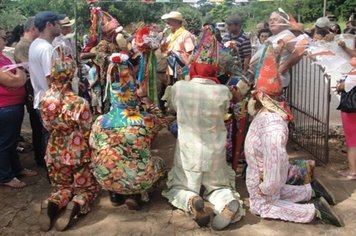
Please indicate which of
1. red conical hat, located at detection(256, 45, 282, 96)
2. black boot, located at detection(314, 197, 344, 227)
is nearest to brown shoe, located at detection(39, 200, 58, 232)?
red conical hat, located at detection(256, 45, 282, 96)

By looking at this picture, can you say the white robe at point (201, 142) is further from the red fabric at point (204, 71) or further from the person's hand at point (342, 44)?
the person's hand at point (342, 44)

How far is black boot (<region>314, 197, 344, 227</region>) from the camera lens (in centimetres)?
347

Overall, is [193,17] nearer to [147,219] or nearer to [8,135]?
[8,135]

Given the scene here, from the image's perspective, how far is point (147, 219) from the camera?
144 inches

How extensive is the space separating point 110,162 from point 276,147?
1.36 metres

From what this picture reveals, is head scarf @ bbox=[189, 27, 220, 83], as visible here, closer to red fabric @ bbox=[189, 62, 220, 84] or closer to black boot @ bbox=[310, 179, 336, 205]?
red fabric @ bbox=[189, 62, 220, 84]

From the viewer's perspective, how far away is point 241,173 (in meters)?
4.63

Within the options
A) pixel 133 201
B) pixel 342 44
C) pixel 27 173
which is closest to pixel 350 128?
→ pixel 342 44

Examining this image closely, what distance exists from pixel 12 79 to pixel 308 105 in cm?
369

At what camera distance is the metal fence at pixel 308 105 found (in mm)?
5277

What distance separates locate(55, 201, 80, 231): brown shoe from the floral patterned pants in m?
0.08

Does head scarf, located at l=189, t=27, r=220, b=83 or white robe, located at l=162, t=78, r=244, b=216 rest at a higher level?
head scarf, located at l=189, t=27, r=220, b=83

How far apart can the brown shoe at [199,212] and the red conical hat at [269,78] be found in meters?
1.04

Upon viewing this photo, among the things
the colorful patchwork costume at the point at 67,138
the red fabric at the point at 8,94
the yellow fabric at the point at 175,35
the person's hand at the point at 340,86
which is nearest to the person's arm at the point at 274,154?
the person's hand at the point at 340,86
